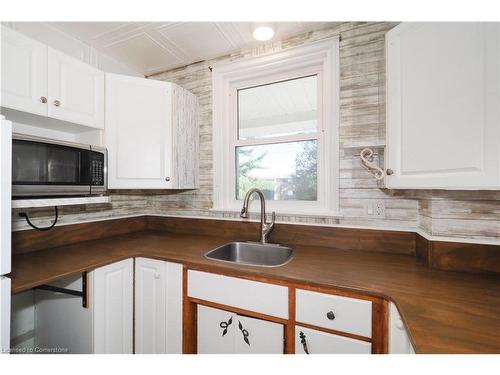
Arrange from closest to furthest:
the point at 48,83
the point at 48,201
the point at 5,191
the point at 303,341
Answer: the point at 5,191 < the point at 303,341 < the point at 48,201 < the point at 48,83

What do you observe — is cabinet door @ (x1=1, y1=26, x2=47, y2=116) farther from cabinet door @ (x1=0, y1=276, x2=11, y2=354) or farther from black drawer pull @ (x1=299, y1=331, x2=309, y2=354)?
black drawer pull @ (x1=299, y1=331, x2=309, y2=354)

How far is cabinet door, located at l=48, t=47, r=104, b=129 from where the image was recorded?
1296 millimetres

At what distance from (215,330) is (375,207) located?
1.19 m

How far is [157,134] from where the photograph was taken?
5.61 feet

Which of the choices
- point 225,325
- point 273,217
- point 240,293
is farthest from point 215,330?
point 273,217

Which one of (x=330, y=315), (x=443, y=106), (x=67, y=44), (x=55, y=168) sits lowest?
(x=330, y=315)

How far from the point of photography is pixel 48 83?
1.27 m

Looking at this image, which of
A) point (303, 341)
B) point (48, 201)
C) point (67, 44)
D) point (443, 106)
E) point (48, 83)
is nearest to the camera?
point (443, 106)

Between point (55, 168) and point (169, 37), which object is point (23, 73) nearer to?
point (55, 168)

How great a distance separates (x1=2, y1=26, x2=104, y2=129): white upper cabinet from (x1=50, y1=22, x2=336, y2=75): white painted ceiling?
1.14 feet

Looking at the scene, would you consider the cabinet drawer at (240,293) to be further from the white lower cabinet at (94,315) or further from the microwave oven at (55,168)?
the microwave oven at (55,168)

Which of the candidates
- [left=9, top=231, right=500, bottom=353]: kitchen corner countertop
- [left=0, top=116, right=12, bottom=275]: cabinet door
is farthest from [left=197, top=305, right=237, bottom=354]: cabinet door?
[left=0, top=116, right=12, bottom=275]: cabinet door

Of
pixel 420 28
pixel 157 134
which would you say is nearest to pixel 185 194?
pixel 157 134

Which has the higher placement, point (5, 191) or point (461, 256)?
point (5, 191)
